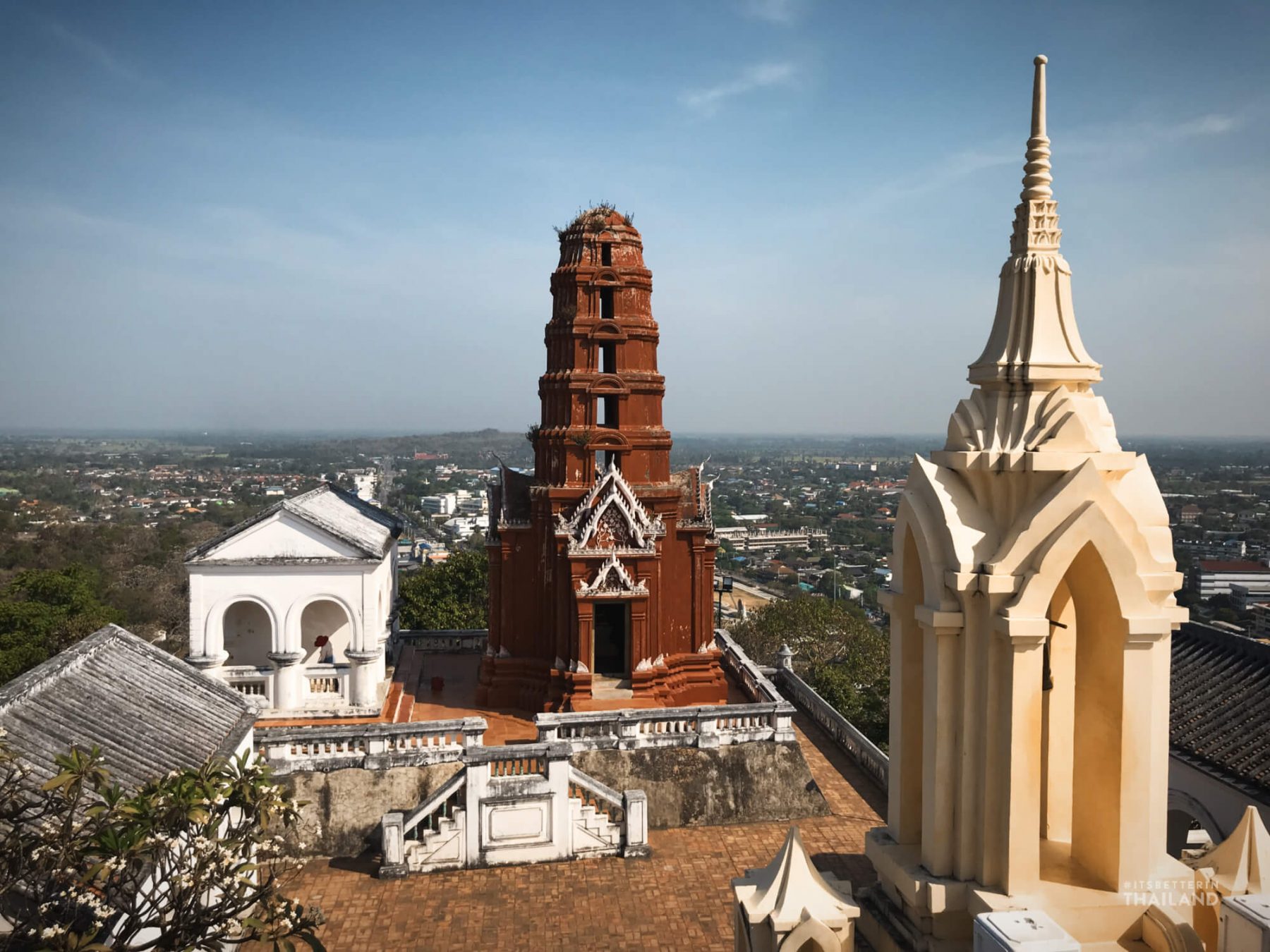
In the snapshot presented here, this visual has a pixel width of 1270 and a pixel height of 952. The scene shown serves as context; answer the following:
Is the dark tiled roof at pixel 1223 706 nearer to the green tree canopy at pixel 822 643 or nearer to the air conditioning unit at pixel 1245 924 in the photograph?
the green tree canopy at pixel 822 643

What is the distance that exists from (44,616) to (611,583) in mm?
17778

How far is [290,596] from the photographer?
20.4 m

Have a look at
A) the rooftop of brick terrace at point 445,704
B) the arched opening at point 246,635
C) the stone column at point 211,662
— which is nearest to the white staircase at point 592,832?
the rooftop of brick terrace at point 445,704

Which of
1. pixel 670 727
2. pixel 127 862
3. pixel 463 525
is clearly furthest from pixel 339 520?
pixel 463 525

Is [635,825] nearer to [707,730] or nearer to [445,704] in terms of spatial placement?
[707,730]

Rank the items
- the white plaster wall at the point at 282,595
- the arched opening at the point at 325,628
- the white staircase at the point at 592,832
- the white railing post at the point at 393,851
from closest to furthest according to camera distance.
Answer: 1. the white railing post at the point at 393,851
2. the white staircase at the point at 592,832
3. the white plaster wall at the point at 282,595
4. the arched opening at the point at 325,628

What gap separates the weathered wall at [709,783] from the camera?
1734 centimetres

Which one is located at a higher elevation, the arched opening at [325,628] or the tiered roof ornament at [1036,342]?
the tiered roof ornament at [1036,342]

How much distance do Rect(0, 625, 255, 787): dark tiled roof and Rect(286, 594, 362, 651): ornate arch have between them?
18.6 feet

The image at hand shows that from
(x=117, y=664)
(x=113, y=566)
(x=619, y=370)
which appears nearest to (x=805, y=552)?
(x=113, y=566)

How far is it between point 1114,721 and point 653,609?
14977 millimetres

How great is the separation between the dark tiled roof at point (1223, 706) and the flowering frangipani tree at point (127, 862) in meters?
14.2

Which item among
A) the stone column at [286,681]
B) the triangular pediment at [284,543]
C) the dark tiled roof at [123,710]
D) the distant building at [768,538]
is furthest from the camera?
the distant building at [768,538]

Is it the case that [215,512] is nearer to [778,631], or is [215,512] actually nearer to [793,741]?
[778,631]
